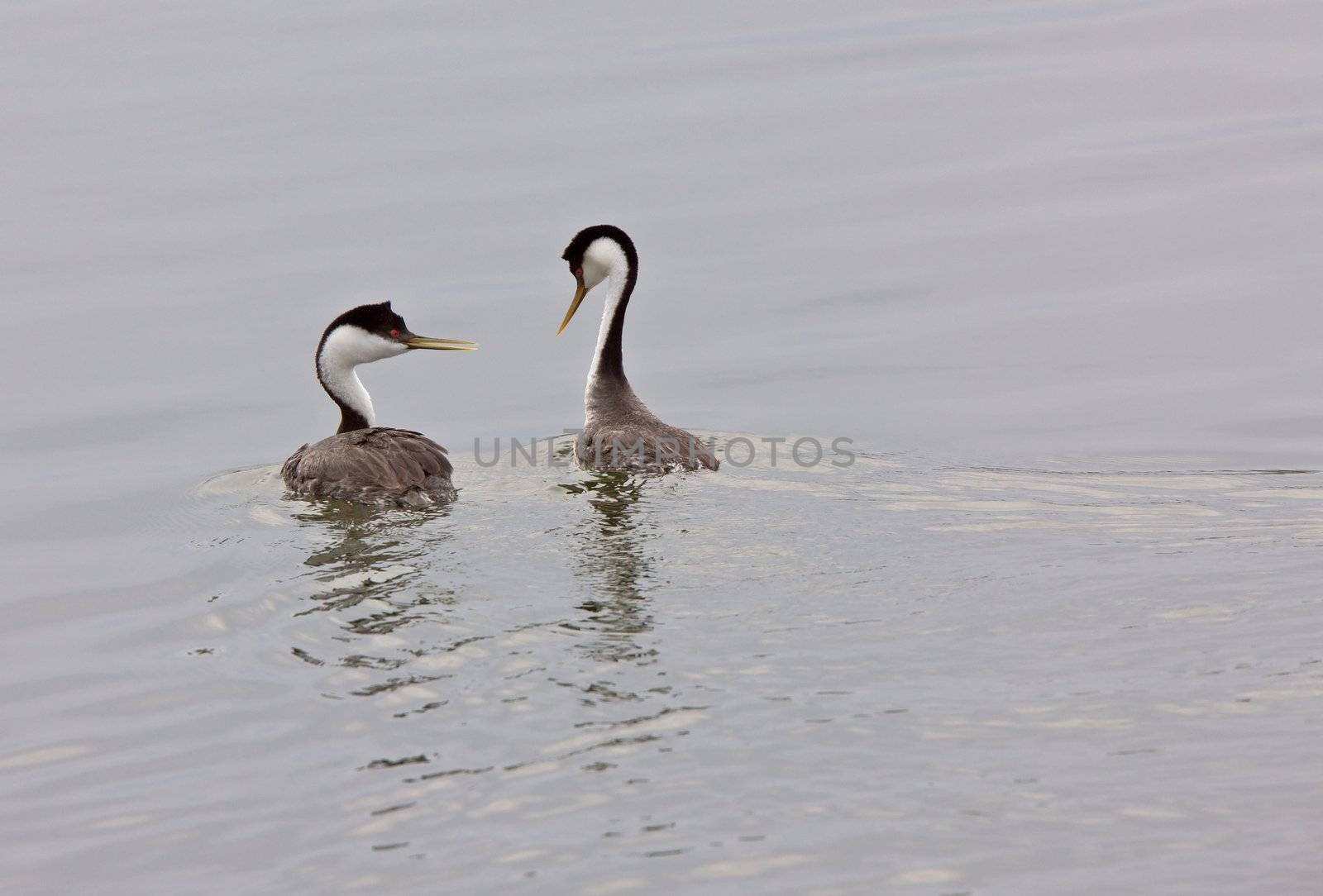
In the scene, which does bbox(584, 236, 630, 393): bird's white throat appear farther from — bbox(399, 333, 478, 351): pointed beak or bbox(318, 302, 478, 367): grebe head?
bbox(318, 302, 478, 367): grebe head

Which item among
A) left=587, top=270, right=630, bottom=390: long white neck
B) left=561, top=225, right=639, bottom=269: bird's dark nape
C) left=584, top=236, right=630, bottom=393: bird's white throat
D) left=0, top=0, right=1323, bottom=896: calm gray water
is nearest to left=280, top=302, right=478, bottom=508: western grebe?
left=0, top=0, right=1323, bottom=896: calm gray water

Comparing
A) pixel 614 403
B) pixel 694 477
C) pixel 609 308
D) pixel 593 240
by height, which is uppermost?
pixel 593 240

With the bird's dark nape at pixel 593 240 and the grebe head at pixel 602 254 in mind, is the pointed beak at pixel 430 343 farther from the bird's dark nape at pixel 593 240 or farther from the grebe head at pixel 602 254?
the bird's dark nape at pixel 593 240

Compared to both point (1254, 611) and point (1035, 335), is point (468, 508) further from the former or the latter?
point (1035, 335)

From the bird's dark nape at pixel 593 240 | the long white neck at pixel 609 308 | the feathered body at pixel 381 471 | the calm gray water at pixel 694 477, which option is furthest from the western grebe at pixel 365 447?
the bird's dark nape at pixel 593 240

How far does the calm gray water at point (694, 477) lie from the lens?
21.0 ft

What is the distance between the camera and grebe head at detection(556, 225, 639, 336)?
13.1 meters

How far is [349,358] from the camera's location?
1205cm

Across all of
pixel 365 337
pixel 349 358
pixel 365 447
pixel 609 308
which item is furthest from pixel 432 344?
pixel 609 308

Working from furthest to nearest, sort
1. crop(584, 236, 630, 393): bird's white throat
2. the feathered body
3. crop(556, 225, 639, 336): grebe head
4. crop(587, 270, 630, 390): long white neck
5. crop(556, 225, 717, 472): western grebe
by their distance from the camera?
1. crop(556, 225, 639, 336): grebe head
2. crop(584, 236, 630, 393): bird's white throat
3. crop(587, 270, 630, 390): long white neck
4. crop(556, 225, 717, 472): western grebe
5. the feathered body

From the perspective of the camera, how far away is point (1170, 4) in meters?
27.2

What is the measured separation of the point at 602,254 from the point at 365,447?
307cm

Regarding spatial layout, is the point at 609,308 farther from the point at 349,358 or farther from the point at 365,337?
the point at 349,358

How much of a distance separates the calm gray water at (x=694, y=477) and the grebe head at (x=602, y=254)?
1.19 m
